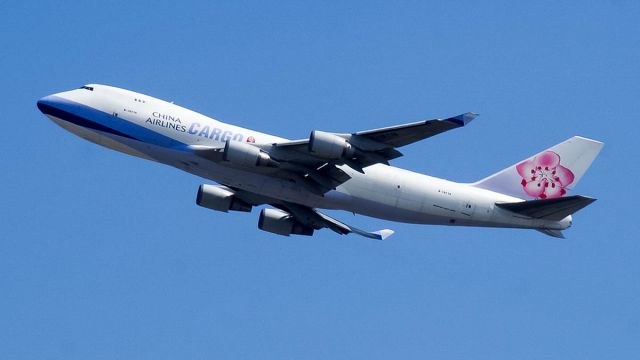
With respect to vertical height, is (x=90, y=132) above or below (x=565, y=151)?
below

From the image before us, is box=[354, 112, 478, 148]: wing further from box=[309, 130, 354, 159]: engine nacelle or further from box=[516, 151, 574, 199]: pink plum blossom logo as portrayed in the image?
box=[516, 151, 574, 199]: pink plum blossom logo

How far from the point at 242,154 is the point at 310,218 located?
27.2ft

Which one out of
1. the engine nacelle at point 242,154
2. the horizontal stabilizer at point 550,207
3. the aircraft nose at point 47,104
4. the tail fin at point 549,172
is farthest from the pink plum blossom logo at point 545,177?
the aircraft nose at point 47,104

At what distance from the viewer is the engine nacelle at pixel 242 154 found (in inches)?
1784

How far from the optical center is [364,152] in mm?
45000

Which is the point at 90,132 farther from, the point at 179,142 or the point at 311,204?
the point at 311,204

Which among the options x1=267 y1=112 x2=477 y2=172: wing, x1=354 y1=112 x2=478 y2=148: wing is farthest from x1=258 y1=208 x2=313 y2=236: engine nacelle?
x1=354 y1=112 x2=478 y2=148: wing

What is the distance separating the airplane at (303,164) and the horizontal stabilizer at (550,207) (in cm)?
5

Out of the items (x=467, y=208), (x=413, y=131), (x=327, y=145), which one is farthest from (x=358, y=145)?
(x=467, y=208)

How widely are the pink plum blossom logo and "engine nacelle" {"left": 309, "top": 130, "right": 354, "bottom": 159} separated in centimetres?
1081

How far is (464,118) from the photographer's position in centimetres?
4203

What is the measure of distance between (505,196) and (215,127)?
13243 mm

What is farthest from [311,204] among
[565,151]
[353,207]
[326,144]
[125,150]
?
[565,151]

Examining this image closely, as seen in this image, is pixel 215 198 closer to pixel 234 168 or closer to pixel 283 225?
pixel 283 225
